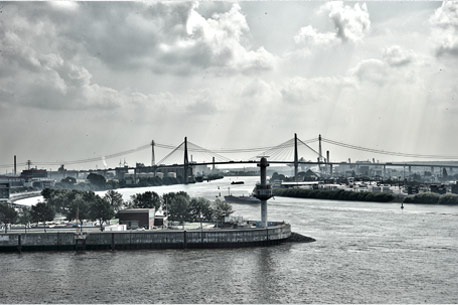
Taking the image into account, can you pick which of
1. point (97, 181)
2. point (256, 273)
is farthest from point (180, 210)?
point (97, 181)

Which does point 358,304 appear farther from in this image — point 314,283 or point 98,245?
point 98,245

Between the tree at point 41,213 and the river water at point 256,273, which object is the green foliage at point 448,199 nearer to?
the river water at point 256,273

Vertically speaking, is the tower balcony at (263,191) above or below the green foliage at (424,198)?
above

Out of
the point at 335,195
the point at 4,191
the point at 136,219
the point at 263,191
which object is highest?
the point at 4,191

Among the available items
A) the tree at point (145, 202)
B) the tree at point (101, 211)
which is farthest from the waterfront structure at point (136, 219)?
the tree at point (145, 202)

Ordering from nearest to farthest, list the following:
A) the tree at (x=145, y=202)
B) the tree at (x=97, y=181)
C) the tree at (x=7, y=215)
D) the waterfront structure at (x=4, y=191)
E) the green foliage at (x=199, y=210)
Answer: the tree at (x=7, y=215), the green foliage at (x=199, y=210), the tree at (x=145, y=202), the waterfront structure at (x=4, y=191), the tree at (x=97, y=181)

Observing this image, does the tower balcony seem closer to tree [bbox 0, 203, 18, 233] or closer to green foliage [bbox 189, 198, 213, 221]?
green foliage [bbox 189, 198, 213, 221]

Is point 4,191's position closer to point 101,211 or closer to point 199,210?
point 101,211

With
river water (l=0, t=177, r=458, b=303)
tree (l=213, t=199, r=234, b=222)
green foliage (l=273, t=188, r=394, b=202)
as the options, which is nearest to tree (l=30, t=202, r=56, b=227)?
river water (l=0, t=177, r=458, b=303)
